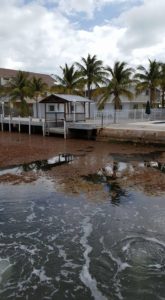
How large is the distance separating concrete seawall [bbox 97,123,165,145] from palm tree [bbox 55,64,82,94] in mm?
13545

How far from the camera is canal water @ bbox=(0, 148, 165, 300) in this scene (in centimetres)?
517

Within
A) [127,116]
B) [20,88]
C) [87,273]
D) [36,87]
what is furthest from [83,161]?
[36,87]

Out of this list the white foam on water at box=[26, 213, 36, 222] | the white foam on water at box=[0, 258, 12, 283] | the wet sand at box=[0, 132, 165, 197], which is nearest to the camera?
the white foam on water at box=[0, 258, 12, 283]

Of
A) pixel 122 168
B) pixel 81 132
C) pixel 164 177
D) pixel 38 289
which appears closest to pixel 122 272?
pixel 38 289

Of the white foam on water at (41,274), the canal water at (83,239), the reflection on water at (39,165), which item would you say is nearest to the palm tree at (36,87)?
the reflection on water at (39,165)

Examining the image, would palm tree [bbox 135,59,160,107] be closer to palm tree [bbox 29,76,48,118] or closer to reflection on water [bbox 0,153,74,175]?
palm tree [bbox 29,76,48,118]

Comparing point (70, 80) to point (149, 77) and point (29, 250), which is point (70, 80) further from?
point (29, 250)

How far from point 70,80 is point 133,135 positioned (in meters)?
16.8

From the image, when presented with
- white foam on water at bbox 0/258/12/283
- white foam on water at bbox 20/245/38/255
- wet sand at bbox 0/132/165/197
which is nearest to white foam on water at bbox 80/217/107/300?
white foam on water at bbox 20/245/38/255

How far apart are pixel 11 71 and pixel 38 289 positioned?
165 ft

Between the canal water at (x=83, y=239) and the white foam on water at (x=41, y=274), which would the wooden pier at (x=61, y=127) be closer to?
the canal water at (x=83, y=239)

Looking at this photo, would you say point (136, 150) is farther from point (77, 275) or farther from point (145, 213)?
point (77, 275)

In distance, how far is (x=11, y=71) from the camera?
168 feet

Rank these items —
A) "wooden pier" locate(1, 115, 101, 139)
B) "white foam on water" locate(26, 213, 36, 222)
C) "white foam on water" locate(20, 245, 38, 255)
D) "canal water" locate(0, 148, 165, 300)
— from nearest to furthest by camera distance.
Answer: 1. "canal water" locate(0, 148, 165, 300)
2. "white foam on water" locate(20, 245, 38, 255)
3. "white foam on water" locate(26, 213, 36, 222)
4. "wooden pier" locate(1, 115, 101, 139)
